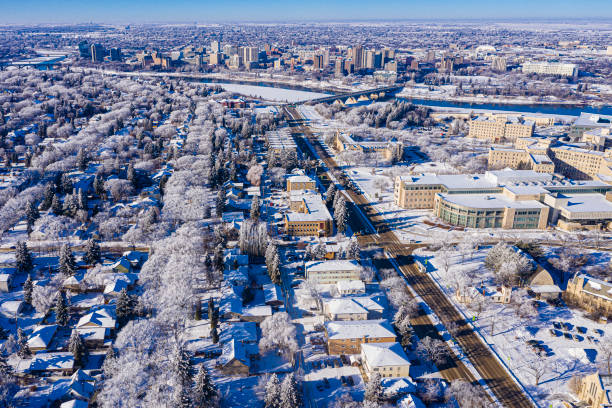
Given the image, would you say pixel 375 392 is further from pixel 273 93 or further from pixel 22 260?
pixel 273 93

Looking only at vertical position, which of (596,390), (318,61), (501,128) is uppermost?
(318,61)

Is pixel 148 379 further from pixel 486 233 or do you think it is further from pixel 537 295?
pixel 486 233

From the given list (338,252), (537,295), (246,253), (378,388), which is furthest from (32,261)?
(537,295)

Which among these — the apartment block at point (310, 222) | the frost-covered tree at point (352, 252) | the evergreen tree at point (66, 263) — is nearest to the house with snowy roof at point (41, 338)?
the evergreen tree at point (66, 263)

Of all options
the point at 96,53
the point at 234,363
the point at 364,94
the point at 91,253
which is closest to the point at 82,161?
the point at 91,253

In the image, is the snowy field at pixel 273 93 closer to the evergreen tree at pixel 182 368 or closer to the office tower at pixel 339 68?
the office tower at pixel 339 68

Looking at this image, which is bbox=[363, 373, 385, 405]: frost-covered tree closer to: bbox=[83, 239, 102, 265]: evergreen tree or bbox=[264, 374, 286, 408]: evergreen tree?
bbox=[264, 374, 286, 408]: evergreen tree
